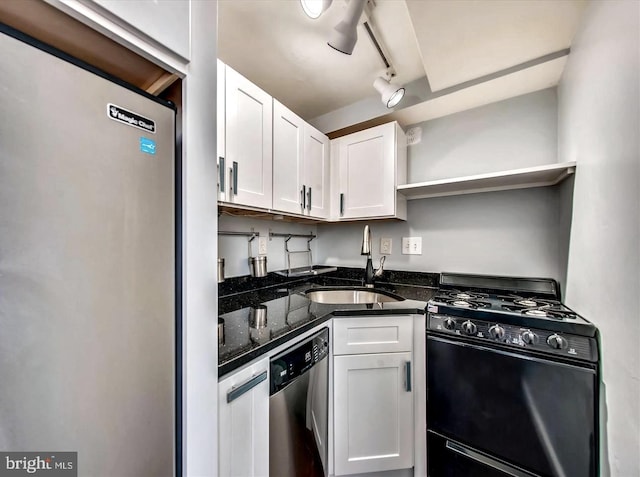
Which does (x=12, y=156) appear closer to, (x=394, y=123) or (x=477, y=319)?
(x=477, y=319)

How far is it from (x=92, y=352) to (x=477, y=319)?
126cm

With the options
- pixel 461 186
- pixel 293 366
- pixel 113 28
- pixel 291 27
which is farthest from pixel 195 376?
pixel 461 186

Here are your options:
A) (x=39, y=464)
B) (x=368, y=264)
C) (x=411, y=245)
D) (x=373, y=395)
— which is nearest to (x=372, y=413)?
(x=373, y=395)

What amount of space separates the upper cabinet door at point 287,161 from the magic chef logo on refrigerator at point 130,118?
0.85 meters

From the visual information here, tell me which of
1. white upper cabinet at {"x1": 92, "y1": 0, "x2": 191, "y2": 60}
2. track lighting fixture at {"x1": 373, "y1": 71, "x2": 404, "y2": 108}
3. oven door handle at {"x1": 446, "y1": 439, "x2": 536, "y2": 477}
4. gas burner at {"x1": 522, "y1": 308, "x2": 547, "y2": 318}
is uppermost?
track lighting fixture at {"x1": 373, "y1": 71, "x2": 404, "y2": 108}

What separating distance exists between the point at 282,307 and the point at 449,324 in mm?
772

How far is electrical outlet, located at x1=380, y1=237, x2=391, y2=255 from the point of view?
1892 mm

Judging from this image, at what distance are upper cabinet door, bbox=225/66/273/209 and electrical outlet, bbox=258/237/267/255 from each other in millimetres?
459

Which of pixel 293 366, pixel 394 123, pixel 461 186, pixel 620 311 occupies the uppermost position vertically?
pixel 394 123

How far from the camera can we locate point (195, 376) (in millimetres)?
580

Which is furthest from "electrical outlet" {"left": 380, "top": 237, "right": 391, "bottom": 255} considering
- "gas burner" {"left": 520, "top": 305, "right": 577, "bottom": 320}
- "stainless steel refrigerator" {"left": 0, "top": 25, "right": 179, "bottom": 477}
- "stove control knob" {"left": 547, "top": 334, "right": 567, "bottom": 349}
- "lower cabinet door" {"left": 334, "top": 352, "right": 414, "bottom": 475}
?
"stainless steel refrigerator" {"left": 0, "top": 25, "right": 179, "bottom": 477}

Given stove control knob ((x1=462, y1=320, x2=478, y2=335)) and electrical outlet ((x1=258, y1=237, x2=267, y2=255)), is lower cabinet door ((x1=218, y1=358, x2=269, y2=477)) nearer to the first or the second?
stove control knob ((x1=462, y1=320, x2=478, y2=335))

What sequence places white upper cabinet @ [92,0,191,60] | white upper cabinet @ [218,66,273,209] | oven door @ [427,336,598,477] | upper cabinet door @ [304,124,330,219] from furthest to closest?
upper cabinet door @ [304,124,330,219], white upper cabinet @ [218,66,273,209], oven door @ [427,336,598,477], white upper cabinet @ [92,0,191,60]

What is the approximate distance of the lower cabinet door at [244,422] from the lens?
661mm
